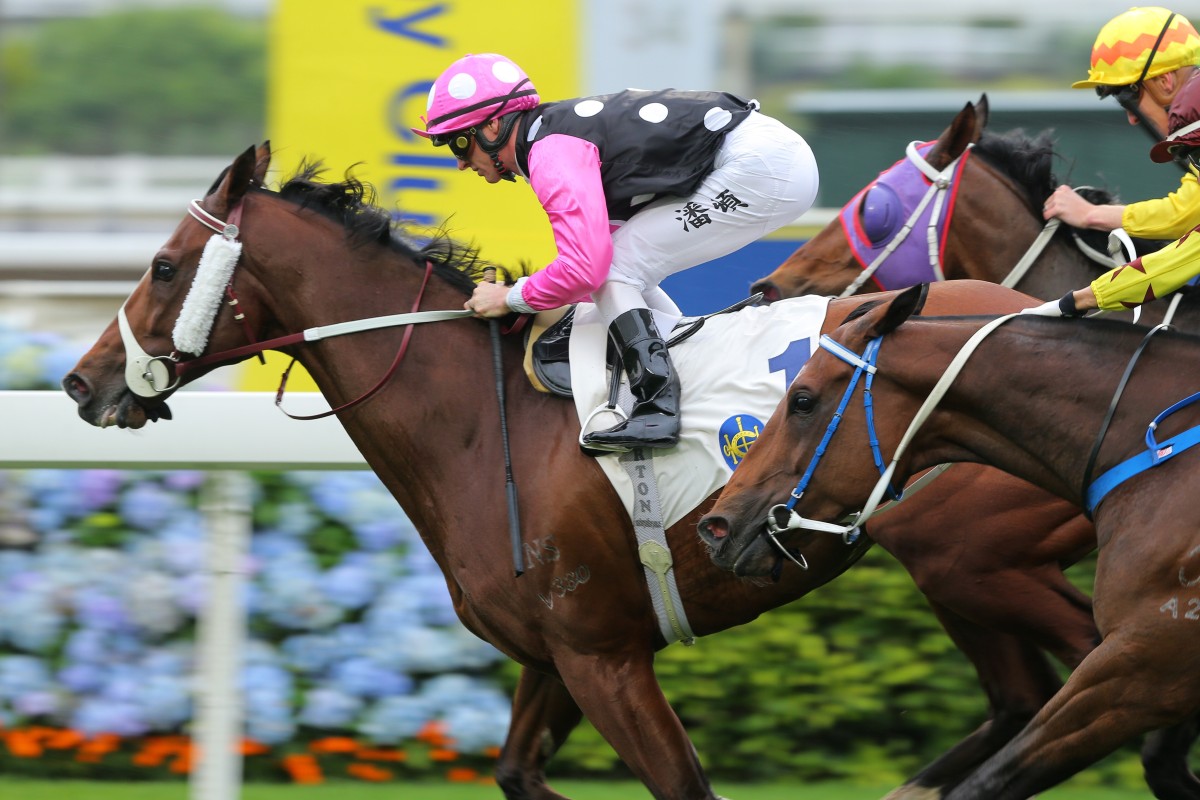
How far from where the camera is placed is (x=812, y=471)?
2.91m

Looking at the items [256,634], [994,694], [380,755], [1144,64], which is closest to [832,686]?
[994,694]

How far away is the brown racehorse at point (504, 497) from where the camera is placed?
3426mm

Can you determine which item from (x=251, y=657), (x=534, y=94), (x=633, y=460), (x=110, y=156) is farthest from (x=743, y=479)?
(x=110, y=156)

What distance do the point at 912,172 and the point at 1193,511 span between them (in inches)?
72.5

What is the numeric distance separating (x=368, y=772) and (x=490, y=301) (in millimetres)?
1761

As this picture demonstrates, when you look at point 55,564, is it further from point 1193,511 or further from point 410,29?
point 1193,511

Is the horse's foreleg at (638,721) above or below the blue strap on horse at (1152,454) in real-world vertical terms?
below

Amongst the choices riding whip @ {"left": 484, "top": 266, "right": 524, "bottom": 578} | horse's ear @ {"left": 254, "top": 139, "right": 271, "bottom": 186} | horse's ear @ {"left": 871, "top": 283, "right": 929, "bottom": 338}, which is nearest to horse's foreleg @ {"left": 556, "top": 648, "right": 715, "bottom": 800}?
riding whip @ {"left": 484, "top": 266, "right": 524, "bottom": 578}

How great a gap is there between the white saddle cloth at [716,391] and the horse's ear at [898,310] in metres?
0.48

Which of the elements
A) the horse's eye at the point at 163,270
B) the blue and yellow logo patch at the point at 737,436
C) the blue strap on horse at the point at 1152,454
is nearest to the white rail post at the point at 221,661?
the horse's eye at the point at 163,270

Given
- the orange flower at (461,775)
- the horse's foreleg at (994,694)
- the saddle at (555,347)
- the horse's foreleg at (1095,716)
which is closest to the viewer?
the horse's foreleg at (1095,716)

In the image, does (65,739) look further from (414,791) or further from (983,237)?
(983,237)

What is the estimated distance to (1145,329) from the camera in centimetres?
301

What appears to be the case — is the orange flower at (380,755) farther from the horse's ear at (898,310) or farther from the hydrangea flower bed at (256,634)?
the horse's ear at (898,310)
